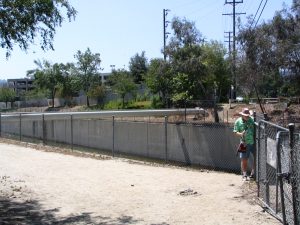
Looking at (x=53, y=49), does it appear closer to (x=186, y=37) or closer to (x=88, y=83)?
(x=186, y=37)

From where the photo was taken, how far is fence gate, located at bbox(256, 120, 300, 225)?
285 inches

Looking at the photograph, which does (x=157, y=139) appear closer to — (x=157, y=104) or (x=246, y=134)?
(x=246, y=134)

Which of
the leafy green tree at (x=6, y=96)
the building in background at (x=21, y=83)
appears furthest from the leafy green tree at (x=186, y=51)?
the building in background at (x=21, y=83)

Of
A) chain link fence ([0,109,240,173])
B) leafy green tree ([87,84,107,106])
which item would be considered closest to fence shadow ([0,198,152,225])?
chain link fence ([0,109,240,173])

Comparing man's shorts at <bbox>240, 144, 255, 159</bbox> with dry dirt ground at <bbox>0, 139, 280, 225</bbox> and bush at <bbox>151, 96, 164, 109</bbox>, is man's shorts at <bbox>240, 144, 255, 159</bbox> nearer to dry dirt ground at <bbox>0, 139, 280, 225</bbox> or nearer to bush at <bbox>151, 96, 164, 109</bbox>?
dry dirt ground at <bbox>0, 139, 280, 225</bbox>

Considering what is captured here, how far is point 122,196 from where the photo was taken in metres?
11.0

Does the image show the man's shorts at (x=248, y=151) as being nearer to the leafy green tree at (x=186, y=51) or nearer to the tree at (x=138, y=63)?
the leafy green tree at (x=186, y=51)

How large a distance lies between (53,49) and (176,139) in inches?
381

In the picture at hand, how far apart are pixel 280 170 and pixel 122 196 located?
4198 mm

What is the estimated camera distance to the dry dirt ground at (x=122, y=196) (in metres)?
8.98

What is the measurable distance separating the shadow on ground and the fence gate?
7.75 feet

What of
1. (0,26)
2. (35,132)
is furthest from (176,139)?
(35,132)

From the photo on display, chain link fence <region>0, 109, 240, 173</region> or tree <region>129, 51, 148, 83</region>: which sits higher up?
tree <region>129, 51, 148, 83</region>

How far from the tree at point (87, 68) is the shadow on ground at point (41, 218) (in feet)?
260
